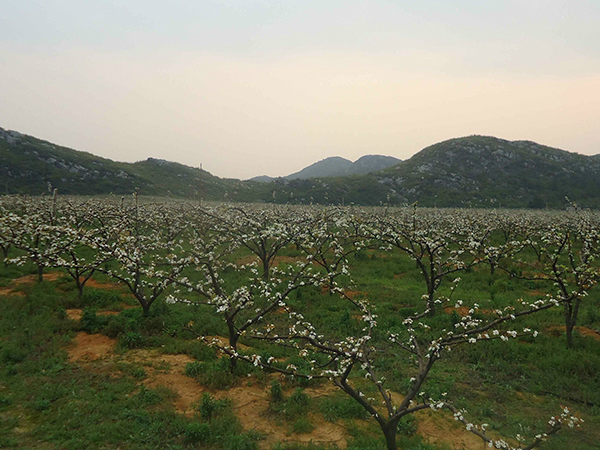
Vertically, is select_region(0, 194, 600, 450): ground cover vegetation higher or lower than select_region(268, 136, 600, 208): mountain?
lower

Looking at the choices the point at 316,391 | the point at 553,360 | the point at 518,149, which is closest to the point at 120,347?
the point at 316,391

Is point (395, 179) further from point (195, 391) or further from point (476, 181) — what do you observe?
point (195, 391)

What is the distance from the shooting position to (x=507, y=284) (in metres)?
20.0

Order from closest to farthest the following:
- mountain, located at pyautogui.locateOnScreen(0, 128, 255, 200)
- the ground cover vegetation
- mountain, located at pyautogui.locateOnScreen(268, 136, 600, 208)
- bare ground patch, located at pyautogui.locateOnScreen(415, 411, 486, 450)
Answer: the ground cover vegetation
bare ground patch, located at pyautogui.locateOnScreen(415, 411, 486, 450)
mountain, located at pyautogui.locateOnScreen(0, 128, 255, 200)
mountain, located at pyautogui.locateOnScreen(268, 136, 600, 208)

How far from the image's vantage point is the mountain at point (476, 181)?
110 m

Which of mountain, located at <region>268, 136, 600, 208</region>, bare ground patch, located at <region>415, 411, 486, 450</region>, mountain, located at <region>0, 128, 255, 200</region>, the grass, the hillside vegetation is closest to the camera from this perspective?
the grass

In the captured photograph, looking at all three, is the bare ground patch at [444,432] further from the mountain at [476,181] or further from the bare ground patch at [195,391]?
the mountain at [476,181]

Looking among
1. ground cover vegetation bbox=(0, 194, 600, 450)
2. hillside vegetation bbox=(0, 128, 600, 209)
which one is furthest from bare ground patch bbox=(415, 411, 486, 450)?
hillside vegetation bbox=(0, 128, 600, 209)

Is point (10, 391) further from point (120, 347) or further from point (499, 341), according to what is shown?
point (499, 341)

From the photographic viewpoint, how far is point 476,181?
124 metres

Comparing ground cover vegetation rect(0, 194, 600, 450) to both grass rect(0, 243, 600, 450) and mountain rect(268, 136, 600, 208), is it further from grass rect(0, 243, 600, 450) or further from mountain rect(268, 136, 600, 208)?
mountain rect(268, 136, 600, 208)

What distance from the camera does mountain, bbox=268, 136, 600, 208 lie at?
110 meters

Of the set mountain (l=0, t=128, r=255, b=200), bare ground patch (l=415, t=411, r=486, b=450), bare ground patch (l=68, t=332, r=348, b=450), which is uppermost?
mountain (l=0, t=128, r=255, b=200)

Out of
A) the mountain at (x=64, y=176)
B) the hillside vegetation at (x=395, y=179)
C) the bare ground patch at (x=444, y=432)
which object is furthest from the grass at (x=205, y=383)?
the hillside vegetation at (x=395, y=179)
